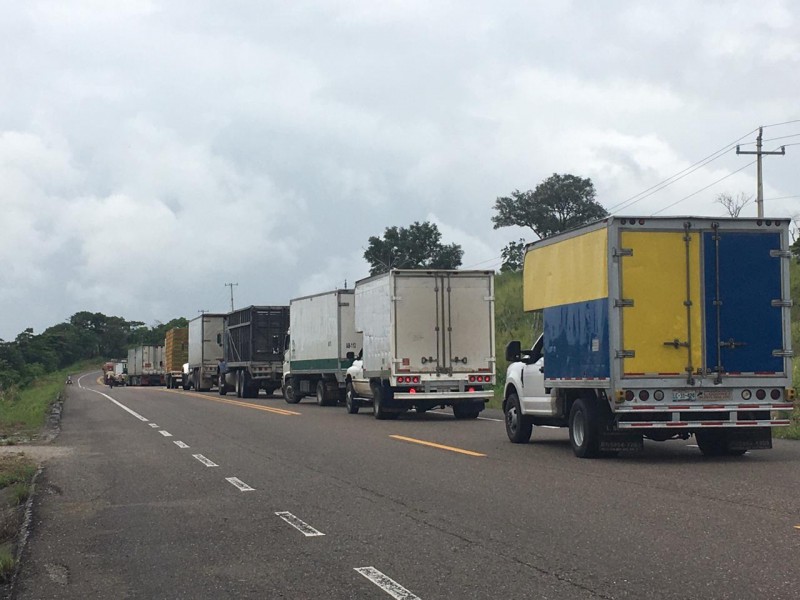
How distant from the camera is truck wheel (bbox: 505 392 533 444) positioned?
17.4 m

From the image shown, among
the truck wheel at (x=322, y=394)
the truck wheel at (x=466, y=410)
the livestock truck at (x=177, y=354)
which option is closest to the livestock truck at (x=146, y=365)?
the livestock truck at (x=177, y=354)

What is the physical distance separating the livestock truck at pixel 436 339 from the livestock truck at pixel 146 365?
59.2 metres

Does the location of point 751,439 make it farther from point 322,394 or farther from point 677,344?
point 322,394

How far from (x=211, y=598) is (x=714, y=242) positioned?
31.5ft

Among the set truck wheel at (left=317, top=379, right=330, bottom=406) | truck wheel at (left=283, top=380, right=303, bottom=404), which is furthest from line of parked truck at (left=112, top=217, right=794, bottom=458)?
truck wheel at (left=283, top=380, right=303, bottom=404)

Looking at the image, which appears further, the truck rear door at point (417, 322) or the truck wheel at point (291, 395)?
the truck wheel at point (291, 395)

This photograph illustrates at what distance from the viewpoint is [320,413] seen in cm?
2922

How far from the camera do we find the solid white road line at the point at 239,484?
12.2m

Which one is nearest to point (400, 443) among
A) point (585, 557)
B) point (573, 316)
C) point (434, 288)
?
point (573, 316)

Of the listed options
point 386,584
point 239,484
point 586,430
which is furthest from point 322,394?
point 386,584

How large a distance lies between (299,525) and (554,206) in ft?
278

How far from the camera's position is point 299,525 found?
9469 mm

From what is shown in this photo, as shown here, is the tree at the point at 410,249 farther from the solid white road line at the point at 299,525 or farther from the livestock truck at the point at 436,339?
the solid white road line at the point at 299,525

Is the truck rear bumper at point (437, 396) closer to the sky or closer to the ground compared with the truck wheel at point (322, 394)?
closer to the sky
